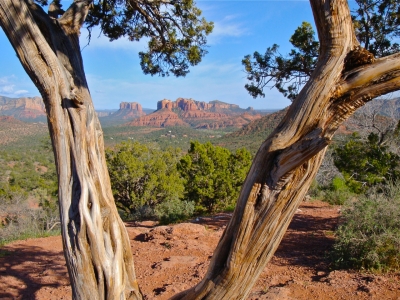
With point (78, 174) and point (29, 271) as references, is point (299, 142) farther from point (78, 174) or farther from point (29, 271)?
point (29, 271)

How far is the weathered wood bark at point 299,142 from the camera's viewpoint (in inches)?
62.7

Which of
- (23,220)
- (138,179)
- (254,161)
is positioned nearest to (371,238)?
(254,161)

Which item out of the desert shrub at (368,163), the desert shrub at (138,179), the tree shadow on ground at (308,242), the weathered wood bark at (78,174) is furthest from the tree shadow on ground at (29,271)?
the desert shrub at (138,179)

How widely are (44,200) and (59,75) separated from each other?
836 inches

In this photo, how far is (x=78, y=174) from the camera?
2.12 m

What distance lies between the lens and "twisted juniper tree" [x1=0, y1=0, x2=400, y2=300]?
1.61 m

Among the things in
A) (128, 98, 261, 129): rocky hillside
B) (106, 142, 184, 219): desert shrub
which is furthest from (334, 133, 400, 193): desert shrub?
(128, 98, 261, 129): rocky hillside

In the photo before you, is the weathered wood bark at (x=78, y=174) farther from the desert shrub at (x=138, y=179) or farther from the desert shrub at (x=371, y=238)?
the desert shrub at (x=138, y=179)

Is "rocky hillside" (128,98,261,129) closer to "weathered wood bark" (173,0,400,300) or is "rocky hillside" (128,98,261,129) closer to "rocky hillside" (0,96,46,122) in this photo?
"rocky hillside" (0,96,46,122)

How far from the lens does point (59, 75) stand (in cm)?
226

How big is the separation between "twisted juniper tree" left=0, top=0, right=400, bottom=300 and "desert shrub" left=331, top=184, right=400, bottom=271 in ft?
11.1

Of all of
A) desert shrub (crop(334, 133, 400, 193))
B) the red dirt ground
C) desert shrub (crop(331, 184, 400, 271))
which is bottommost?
the red dirt ground

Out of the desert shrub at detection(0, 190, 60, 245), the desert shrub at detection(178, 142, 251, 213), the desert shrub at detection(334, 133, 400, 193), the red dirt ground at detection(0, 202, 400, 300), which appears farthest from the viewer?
the desert shrub at detection(178, 142, 251, 213)

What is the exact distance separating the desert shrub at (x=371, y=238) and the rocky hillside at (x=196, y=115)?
4624 inches
